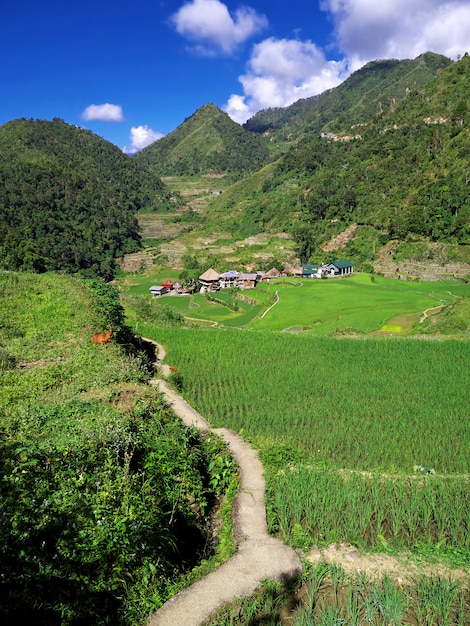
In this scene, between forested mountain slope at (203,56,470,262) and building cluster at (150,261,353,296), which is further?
forested mountain slope at (203,56,470,262)

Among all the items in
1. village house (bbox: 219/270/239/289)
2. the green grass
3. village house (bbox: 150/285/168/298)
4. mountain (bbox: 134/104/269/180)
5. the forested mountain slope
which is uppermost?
mountain (bbox: 134/104/269/180)

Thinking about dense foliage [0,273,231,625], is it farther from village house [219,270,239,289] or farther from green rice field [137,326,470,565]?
village house [219,270,239,289]

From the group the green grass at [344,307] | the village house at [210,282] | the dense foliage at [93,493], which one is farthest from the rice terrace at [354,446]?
the village house at [210,282]

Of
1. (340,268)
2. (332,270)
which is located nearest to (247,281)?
(332,270)

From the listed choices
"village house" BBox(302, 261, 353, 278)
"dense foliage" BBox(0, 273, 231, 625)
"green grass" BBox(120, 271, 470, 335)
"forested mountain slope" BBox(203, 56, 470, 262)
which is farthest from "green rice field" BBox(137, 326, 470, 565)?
"forested mountain slope" BBox(203, 56, 470, 262)

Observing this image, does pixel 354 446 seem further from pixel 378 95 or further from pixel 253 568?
pixel 378 95

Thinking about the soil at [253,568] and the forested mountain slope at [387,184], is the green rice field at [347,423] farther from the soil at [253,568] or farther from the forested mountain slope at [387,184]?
the forested mountain slope at [387,184]

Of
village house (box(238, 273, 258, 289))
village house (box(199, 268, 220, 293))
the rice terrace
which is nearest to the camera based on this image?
the rice terrace
